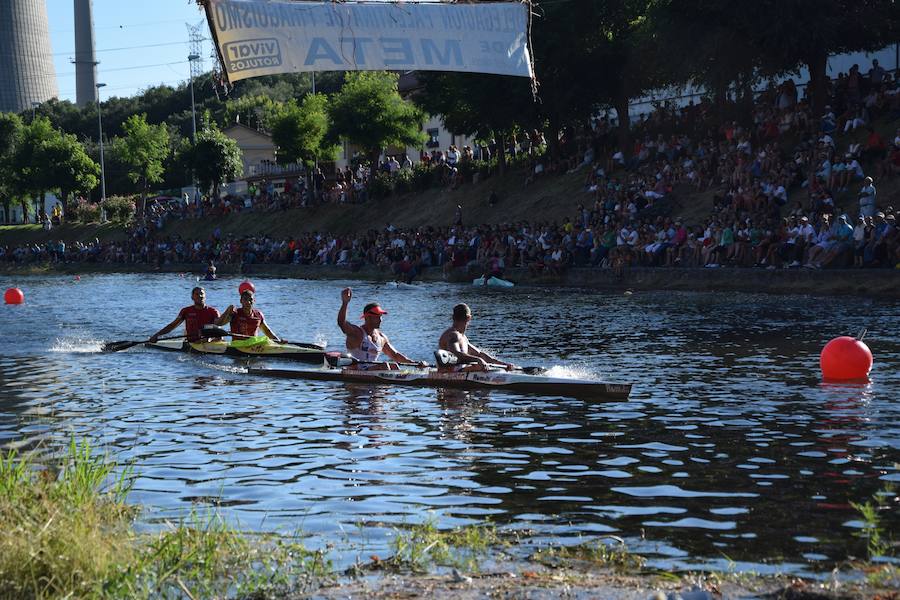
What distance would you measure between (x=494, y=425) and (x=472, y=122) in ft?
132

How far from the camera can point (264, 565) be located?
7242 mm

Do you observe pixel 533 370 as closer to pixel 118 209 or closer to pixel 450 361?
pixel 450 361

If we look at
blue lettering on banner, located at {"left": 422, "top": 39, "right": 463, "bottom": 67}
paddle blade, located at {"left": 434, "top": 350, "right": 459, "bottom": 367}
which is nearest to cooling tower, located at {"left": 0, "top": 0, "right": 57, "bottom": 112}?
blue lettering on banner, located at {"left": 422, "top": 39, "right": 463, "bottom": 67}

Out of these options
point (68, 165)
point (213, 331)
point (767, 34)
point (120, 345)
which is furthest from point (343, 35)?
point (68, 165)

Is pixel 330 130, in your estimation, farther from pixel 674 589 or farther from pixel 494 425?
pixel 674 589

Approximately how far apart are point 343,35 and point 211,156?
210 feet

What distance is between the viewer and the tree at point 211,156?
7988cm

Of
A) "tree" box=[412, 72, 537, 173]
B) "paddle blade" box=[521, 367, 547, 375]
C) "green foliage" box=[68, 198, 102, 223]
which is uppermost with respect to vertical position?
"tree" box=[412, 72, 537, 173]

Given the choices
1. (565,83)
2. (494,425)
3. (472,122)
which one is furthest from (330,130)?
(494,425)

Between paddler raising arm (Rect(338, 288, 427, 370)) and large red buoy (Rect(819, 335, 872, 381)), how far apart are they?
236 inches

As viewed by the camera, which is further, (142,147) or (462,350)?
(142,147)

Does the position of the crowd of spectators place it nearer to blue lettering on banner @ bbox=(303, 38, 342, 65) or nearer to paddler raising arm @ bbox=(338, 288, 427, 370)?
paddler raising arm @ bbox=(338, 288, 427, 370)

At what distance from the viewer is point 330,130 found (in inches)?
2484

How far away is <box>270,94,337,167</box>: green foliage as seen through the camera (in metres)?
69.8
